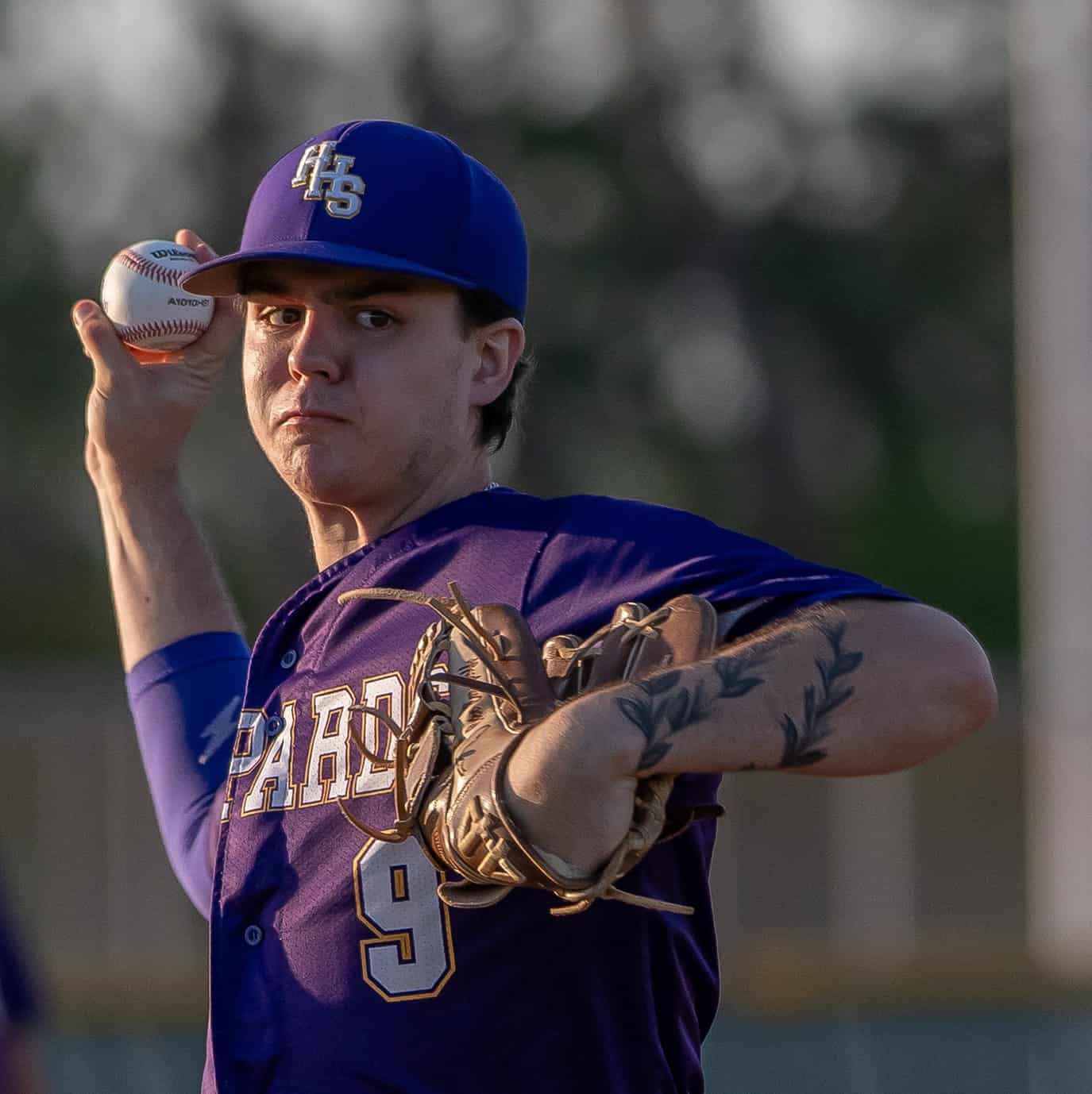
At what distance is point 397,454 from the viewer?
255cm

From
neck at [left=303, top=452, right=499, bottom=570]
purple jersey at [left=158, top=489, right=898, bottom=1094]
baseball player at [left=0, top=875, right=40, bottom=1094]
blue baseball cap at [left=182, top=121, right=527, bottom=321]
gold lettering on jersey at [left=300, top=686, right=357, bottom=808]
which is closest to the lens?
purple jersey at [left=158, top=489, right=898, bottom=1094]

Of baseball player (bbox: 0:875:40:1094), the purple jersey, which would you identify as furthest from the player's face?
baseball player (bbox: 0:875:40:1094)

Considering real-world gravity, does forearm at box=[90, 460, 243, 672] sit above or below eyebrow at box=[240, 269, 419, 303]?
below

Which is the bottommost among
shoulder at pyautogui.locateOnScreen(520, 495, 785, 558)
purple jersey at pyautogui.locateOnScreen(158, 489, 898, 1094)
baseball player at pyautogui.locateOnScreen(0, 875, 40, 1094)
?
baseball player at pyautogui.locateOnScreen(0, 875, 40, 1094)

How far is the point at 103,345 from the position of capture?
312 centimetres

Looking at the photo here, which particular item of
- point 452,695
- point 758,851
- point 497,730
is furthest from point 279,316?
point 758,851

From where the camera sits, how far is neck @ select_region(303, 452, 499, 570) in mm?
2619

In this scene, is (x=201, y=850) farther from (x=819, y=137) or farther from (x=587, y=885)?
(x=819, y=137)

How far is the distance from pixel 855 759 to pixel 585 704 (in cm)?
29

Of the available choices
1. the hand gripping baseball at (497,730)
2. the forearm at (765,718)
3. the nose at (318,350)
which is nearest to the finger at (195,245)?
the nose at (318,350)

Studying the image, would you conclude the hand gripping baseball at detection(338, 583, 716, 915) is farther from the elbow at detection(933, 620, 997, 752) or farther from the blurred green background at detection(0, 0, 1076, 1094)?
the blurred green background at detection(0, 0, 1076, 1094)

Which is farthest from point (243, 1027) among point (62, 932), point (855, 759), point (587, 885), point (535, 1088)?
point (62, 932)

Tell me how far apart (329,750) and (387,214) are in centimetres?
67

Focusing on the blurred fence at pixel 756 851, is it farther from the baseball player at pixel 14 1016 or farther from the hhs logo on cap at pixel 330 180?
the hhs logo on cap at pixel 330 180
